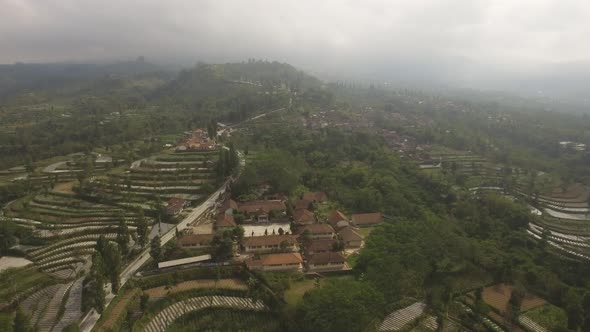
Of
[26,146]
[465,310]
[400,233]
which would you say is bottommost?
Result: [26,146]

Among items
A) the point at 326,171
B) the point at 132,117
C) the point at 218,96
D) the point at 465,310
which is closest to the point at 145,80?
the point at 218,96

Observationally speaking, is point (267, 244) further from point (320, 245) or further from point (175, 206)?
point (175, 206)

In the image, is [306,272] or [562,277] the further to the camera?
[562,277]

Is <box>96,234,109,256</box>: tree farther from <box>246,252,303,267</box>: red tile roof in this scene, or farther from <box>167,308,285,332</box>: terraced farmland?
<box>246,252,303,267</box>: red tile roof

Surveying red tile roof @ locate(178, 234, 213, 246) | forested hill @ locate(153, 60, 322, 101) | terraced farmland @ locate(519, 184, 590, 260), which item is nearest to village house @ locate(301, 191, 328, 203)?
red tile roof @ locate(178, 234, 213, 246)

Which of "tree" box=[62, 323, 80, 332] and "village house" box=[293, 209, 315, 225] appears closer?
"tree" box=[62, 323, 80, 332]

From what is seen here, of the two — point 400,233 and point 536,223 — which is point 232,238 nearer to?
point 400,233
